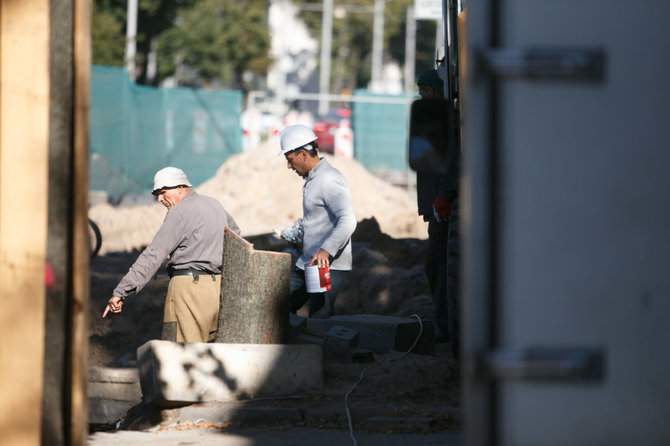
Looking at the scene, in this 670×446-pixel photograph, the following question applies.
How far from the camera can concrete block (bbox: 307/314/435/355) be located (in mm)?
7422

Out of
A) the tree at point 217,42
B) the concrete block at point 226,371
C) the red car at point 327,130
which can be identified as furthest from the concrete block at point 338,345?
the tree at point 217,42

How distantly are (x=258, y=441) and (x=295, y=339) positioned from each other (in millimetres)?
1572

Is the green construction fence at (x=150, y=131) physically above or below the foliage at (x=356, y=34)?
below

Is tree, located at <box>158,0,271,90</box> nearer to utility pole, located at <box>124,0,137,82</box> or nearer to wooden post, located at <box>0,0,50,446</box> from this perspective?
utility pole, located at <box>124,0,137,82</box>

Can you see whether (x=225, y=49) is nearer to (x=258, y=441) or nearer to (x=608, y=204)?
(x=258, y=441)

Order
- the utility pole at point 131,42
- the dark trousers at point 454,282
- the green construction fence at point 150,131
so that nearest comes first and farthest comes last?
the dark trousers at point 454,282 < the green construction fence at point 150,131 < the utility pole at point 131,42

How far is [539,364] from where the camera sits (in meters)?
2.46

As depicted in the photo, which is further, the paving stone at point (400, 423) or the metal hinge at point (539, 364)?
the paving stone at point (400, 423)

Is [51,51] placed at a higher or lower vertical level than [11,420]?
higher

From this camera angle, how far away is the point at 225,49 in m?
38.0

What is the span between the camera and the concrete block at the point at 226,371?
622cm

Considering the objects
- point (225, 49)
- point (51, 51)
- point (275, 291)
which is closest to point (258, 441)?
point (275, 291)

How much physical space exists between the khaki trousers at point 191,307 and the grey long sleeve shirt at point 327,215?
0.72 meters

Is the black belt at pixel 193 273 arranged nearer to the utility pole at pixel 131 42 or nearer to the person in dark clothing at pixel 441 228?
the person in dark clothing at pixel 441 228
